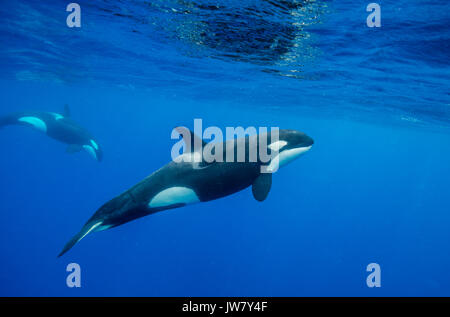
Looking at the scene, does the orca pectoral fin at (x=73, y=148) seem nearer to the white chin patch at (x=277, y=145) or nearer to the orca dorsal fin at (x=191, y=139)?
the orca dorsal fin at (x=191, y=139)

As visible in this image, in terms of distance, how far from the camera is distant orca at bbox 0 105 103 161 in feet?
56.5

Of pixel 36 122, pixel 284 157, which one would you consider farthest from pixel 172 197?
pixel 36 122

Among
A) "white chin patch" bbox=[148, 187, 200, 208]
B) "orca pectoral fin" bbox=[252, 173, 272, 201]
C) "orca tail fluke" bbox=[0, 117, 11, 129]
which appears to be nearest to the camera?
"white chin patch" bbox=[148, 187, 200, 208]

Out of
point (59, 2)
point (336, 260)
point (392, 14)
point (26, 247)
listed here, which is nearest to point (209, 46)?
point (59, 2)

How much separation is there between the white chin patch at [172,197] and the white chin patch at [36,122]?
575 inches

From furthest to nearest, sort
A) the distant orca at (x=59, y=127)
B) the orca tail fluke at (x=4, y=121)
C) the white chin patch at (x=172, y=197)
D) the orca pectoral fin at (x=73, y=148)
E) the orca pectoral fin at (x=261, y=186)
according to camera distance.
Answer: the orca tail fluke at (x=4, y=121) → the orca pectoral fin at (x=73, y=148) → the distant orca at (x=59, y=127) → the orca pectoral fin at (x=261, y=186) → the white chin patch at (x=172, y=197)

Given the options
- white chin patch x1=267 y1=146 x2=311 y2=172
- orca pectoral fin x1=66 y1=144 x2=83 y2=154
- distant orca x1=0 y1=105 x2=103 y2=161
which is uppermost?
distant orca x1=0 y1=105 x2=103 y2=161

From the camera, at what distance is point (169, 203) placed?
6.52 meters

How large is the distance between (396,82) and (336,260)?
24.0 metres

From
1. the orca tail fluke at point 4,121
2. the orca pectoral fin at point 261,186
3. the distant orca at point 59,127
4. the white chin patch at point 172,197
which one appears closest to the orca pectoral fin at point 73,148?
the distant orca at point 59,127

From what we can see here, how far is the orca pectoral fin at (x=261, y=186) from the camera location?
645cm

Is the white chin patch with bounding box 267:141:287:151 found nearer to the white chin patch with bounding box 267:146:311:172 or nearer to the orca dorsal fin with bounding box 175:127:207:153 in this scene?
the white chin patch with bounding box 267:146:311:172

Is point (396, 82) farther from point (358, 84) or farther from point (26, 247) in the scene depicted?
point (26, 247)

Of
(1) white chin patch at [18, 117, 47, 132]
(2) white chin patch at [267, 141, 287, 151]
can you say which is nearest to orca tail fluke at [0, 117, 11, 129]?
(1) white chin patch at [18, 117, 47, 132]
